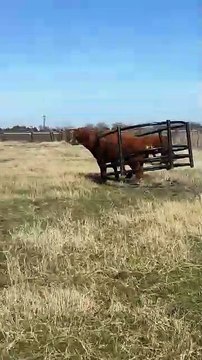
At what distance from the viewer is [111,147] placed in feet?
53.4

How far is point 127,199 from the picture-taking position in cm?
1235

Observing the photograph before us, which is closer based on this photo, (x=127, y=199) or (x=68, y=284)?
(x=68, y=284)

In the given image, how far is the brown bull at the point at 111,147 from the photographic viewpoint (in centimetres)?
1603

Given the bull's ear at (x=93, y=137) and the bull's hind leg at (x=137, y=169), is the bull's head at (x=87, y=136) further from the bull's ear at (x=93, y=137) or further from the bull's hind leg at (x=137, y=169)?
the bull's hind leg at (x=137, y=169)

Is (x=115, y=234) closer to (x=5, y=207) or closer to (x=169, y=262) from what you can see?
(x=169, y=262)

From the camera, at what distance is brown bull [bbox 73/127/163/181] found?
16031 mm

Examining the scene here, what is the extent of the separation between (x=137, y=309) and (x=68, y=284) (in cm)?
101

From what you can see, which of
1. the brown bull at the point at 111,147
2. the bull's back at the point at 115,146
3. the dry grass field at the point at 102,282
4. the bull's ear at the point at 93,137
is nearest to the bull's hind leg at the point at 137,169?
the brown bull at the point at 111,147

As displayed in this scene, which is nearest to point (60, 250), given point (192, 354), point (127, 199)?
point (192, 354)

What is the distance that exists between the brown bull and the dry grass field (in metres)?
A: 5.09

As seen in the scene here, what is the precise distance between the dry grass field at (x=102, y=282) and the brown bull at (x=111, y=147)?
5.09 meters

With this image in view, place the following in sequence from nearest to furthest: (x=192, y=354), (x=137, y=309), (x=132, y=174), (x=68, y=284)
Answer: (x=192, y=354)
(x=137, y=309)
(x=68, y=284)
(x=132, y=174)

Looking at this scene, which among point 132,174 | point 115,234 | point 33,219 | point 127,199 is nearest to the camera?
point 115,234

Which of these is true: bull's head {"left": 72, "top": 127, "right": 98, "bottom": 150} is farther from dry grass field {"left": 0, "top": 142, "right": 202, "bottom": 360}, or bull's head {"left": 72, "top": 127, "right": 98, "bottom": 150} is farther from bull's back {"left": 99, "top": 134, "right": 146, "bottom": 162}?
dry grass field {"left": 0, "top": 142, "right": 202, "bottom": 360}
